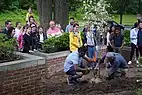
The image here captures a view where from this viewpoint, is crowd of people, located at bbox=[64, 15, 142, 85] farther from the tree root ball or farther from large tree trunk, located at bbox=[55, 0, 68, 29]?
large tree trunk, located at bbox=[55, 0, 68, 29]

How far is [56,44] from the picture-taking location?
37.8ft

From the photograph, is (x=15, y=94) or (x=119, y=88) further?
(x=119, y=88)

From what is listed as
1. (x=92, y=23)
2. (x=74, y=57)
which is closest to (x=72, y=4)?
(x=92, y=23)

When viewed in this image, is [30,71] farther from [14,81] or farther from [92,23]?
[92,23]

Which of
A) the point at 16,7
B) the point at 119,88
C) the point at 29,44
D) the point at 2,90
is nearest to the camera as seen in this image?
the point at 2,90

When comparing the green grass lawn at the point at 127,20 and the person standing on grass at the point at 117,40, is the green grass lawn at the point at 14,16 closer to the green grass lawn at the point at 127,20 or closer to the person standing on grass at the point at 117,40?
the green grass lawn at the point at 127,20

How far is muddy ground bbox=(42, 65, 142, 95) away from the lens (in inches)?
354

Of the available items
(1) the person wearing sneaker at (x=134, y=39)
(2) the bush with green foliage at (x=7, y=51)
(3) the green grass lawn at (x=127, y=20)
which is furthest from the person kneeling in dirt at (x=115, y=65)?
(3) the green grass lawn at (x=127, y=20)

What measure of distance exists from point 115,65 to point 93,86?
49.0 inches

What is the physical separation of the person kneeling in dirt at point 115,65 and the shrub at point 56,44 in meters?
1.70

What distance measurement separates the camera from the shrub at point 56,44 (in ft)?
37.0

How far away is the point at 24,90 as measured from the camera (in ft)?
25.1

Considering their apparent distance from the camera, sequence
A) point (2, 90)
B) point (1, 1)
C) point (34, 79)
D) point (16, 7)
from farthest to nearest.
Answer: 1. point (16, 7)
2. point (1, 1)
3. point (34, 79)
4. point (2, 90)

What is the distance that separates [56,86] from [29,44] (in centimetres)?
285
